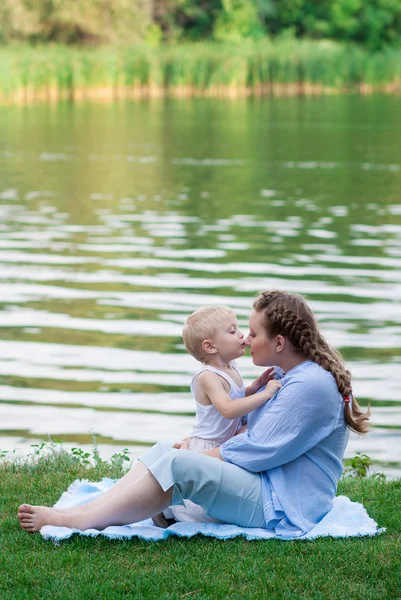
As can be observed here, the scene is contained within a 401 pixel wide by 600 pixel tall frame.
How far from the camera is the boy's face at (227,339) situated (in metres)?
4.78

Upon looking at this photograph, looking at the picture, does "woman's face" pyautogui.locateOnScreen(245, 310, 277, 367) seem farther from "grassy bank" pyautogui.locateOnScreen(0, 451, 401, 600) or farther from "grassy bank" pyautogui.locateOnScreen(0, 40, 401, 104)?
"grassy bank" pyautogui.locateOnScreen(0, 40, 401, 104)

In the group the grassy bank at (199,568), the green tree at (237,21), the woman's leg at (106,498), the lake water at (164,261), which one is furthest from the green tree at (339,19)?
the grassy bank at (199,568)

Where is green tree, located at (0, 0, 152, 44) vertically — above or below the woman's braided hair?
below

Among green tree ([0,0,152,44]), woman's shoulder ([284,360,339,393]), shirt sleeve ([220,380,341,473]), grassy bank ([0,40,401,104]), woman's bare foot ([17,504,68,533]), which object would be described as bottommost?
grassy bank ([0,40,401,104])

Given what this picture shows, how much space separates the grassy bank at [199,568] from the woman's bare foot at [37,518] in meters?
0.04

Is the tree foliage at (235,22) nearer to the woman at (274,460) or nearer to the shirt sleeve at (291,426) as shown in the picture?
the woman at (274,460)

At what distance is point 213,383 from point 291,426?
426mm

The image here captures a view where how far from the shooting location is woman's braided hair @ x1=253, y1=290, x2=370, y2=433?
4531mm

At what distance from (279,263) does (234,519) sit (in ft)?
26.7

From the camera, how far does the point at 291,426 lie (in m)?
4.47

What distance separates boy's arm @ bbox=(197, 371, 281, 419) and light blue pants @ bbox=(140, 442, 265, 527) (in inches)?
8.9

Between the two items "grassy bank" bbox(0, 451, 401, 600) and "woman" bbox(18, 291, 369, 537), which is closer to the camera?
"grassy bank" bbox(0, 451, 401, 600)

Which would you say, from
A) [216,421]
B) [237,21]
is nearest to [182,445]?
[216,421]

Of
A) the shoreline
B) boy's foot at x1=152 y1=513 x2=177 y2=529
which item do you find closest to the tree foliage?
the shoreline
